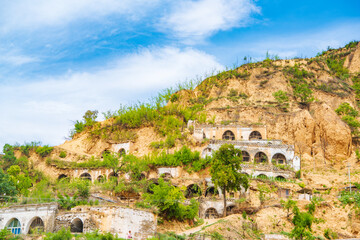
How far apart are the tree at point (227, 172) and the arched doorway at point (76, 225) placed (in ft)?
35.1

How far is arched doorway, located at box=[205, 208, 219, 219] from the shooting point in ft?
105

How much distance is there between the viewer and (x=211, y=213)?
105 ft

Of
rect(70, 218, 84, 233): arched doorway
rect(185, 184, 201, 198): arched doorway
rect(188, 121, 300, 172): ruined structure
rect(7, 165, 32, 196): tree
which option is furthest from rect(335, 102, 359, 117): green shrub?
rect(7, 165, 32, 196): tree

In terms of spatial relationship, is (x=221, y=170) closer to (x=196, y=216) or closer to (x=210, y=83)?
(x=196, y=216)

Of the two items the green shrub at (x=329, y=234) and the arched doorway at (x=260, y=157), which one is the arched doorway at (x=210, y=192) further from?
the green shrub at (x=329, y=234)

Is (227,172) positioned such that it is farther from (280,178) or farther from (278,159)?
(278,159)

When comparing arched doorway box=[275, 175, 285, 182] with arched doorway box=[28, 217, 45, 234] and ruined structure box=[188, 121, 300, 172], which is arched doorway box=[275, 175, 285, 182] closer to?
ruined structure box=[188, 121, 300, 172]

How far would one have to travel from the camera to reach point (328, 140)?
43250mm

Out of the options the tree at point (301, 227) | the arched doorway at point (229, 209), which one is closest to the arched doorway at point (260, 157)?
the arched doorway at point (229, 209)

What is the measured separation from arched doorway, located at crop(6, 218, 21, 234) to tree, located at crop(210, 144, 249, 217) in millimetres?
14037

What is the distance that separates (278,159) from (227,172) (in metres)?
11.8

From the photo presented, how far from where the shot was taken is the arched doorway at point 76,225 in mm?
24312

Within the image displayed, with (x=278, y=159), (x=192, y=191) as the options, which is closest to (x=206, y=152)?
(x=192, y=191)

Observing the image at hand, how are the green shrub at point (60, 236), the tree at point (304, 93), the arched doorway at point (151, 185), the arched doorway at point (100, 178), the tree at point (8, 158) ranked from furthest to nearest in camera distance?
the tree at point (304, 93) → the tree at point (8, 158) → the arched doorway at point (100, 178) → the arched doorway at point (151, 185) → the green shrub at point (60, 236)
